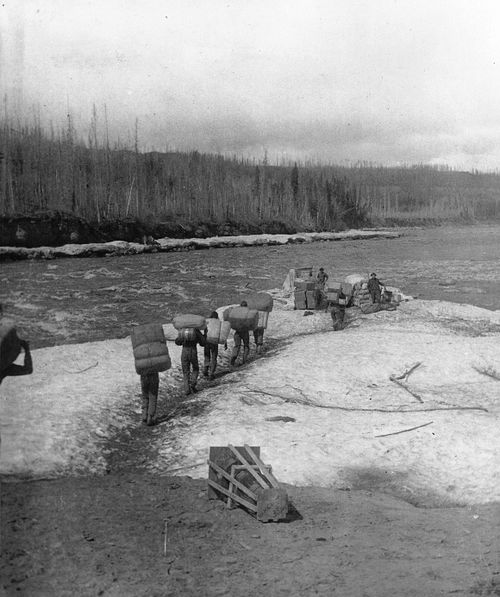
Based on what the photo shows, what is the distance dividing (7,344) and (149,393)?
413 cm

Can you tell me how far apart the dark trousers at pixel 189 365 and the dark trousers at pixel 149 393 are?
1605 millimetres

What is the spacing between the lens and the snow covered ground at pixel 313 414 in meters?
8.34

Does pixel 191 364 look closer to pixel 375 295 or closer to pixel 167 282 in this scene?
pixel 375 295

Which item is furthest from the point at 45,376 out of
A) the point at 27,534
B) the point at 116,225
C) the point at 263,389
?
the point at 116,225

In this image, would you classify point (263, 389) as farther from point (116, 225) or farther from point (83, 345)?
point (116, 225)

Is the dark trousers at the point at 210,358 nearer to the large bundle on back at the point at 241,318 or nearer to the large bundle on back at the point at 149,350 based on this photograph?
the large bundle on back at the point at 241,318

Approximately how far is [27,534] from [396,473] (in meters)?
5.03

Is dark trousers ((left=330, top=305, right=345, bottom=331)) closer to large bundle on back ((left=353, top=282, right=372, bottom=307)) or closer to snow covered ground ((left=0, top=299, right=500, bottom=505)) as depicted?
snow covered ground ((left=0, top=299, right=500, bottom=505))

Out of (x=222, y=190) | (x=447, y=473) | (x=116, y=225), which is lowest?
(x=447, y=473)

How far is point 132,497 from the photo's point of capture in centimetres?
720

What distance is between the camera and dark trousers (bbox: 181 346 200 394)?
38.1 feet

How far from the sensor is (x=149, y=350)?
9875 mm

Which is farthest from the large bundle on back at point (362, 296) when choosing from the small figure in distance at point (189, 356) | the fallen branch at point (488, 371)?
the small figure in distance at point (189, 356)

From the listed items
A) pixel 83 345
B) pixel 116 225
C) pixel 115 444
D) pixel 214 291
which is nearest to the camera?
pixel 115 444
